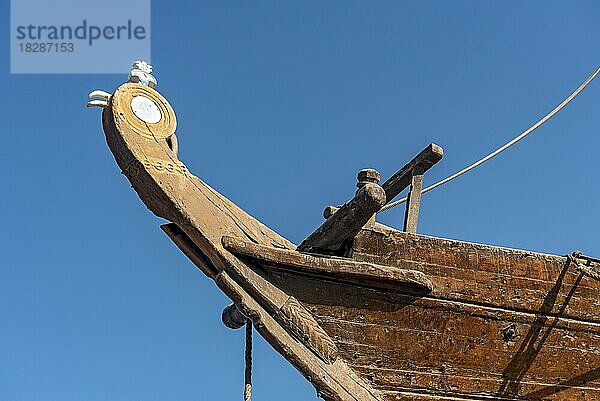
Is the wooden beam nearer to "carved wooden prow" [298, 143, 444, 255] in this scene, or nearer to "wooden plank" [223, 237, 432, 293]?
"carved wooden prow" [298, 143, 444, 255]

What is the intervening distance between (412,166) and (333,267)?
3.00ft

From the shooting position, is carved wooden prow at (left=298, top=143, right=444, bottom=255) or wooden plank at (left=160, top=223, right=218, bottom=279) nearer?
carved wooden prow at (left=298, top=143, right=444, bottom=255)

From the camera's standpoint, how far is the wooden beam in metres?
4.99

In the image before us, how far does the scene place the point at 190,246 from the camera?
5.24 metres

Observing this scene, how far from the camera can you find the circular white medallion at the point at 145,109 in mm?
5406

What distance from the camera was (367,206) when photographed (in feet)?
14.9

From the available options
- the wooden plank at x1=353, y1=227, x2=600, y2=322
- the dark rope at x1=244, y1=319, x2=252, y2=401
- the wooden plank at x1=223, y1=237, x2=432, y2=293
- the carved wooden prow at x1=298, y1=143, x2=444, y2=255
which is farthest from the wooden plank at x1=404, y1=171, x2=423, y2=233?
the dark rope at x1=244, y1=319, x2=252, y2=401

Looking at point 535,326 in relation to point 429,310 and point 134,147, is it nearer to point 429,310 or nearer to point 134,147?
point 429,310

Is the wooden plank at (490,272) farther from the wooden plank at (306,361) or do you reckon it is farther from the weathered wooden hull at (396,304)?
the wooden plank at (306,361)

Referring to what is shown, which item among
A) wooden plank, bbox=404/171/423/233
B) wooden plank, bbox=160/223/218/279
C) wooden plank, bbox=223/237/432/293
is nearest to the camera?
wooden plank, bbox=223/237/432/293

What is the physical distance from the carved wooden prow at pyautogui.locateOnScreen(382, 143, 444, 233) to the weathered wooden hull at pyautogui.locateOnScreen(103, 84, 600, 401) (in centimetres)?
24

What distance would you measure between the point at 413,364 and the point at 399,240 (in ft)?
2.75

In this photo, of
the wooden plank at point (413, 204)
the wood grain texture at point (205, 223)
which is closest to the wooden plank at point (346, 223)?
the wood grain texture at point (205, 223)

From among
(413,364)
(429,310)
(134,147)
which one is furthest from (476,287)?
(134,147)
